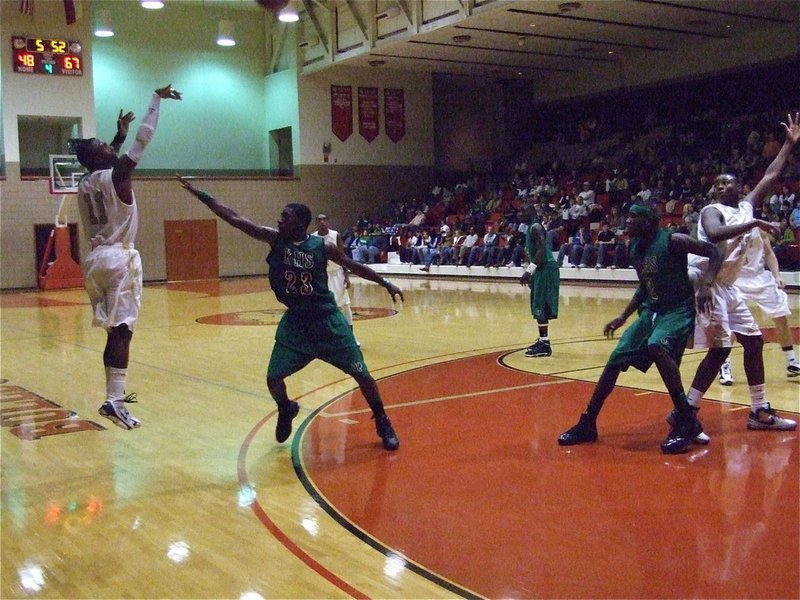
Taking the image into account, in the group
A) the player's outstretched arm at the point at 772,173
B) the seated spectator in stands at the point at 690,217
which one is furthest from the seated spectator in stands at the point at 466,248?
the player's outstretched arm at the point at 772,173

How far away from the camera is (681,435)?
16.8ft

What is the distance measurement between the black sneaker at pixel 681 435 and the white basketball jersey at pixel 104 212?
3.41 m

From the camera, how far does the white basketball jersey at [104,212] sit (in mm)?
5035

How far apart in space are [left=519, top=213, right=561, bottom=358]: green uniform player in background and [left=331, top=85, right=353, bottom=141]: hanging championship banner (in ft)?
65.1

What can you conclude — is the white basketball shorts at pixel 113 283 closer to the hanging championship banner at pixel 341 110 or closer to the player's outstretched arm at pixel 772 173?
the player's outstretched arm at pixel 772 173

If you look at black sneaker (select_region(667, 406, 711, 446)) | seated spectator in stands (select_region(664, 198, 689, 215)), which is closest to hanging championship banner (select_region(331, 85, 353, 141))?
seated spectator in stands (select_region(664, 198, 689, 215))

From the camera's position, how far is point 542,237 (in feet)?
29.2

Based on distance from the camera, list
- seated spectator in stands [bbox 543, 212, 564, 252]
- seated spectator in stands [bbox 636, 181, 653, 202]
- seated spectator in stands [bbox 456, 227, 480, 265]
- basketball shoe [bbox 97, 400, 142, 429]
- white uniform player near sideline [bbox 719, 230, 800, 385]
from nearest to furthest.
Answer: basketball shoe [bbox 97, 400, 142, 429]
white uniform player near sideline [bbox 719, 230, 800, 385]
seated spectator in stands [bbox 543, 212, 564, 252]
seated spectator in stands [bbox 636, 181, 653, 202]
seated spectator in stands [bbox 456, 227, 480, 265]

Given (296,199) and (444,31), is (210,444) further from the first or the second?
(296,199)

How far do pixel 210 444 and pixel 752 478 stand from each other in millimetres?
3390

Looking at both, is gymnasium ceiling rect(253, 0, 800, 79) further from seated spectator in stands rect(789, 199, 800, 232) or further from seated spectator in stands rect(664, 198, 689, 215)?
seated spectator in stands rect(789, 199, 800, 232)

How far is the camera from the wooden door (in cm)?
2647

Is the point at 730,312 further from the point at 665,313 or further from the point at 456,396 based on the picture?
the point at 456,396

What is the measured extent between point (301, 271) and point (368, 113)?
24225 millimetres
